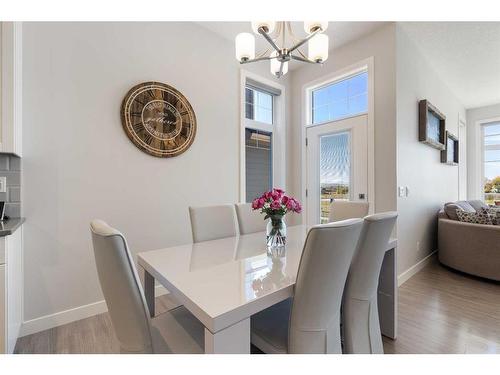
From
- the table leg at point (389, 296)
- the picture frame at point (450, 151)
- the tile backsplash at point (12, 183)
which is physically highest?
the picture frame at point (450, 151)

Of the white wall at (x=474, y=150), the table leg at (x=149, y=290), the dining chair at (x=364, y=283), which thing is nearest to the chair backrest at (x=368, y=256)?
the dining chair at (x=364, y=283)

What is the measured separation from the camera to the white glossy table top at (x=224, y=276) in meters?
0.82

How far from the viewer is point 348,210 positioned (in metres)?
2.14

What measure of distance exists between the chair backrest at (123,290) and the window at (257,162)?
246 centimetres

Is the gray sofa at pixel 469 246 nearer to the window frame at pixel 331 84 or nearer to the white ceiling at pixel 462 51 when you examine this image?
the window frame at pixel 331 84

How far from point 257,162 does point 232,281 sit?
2574mm

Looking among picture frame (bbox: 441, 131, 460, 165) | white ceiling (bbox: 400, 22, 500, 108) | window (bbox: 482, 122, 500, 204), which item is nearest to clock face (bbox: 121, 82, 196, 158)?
white ceiling (bbox: 400, 22, 500, 108)

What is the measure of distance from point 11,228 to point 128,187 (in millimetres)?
947

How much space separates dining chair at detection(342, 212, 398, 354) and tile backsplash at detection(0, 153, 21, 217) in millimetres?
Answer: 2250

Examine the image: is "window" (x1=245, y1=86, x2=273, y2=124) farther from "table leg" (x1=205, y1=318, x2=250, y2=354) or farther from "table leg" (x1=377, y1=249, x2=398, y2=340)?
"table leg" (x1=205, y1=318, x2=250, y2=354)

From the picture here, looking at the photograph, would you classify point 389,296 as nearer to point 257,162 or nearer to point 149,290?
point 149,290

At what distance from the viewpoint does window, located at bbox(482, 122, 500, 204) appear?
516 centimetres

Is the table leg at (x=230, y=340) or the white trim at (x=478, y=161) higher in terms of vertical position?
the white trim at (x=478, y=161)
